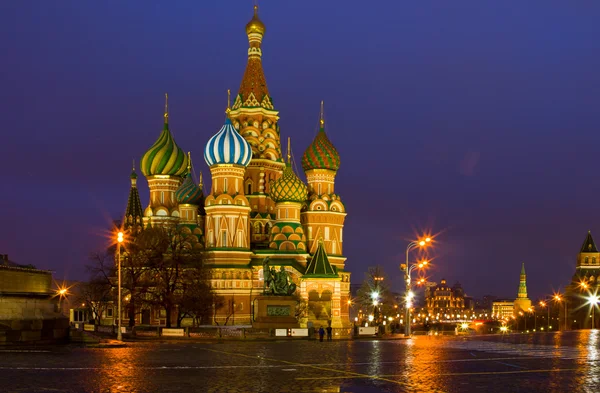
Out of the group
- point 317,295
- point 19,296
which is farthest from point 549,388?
point 317,295

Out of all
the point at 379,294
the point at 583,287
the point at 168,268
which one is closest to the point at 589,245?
the point at 583,287

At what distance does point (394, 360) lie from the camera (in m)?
28.7

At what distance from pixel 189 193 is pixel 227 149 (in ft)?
28.8

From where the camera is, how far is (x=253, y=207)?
Answer: 88750mm

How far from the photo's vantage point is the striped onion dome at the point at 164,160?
291ft

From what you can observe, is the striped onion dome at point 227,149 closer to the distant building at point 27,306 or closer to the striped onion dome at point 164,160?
the striped onion dome at point 164,160

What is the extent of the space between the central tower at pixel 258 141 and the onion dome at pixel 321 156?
3.31m

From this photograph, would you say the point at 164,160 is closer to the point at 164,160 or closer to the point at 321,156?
the point at 164,160

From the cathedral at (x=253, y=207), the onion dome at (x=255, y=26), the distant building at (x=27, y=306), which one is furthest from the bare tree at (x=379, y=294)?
the distant building at (x=27, y=306)

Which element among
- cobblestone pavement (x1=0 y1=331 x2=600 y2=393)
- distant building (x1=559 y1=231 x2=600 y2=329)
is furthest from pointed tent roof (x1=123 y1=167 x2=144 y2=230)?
distant building (x1=559 y1=231 x2=600 y2=329)

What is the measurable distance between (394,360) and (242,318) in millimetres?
50678

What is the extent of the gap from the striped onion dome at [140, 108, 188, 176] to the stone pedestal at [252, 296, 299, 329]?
36.9 metres

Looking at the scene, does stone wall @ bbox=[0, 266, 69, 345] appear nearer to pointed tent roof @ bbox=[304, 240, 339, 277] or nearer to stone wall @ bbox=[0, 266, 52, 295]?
stone wall @ bbox=[0, 266, 52, 295]

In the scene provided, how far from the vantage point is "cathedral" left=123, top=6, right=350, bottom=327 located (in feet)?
258
